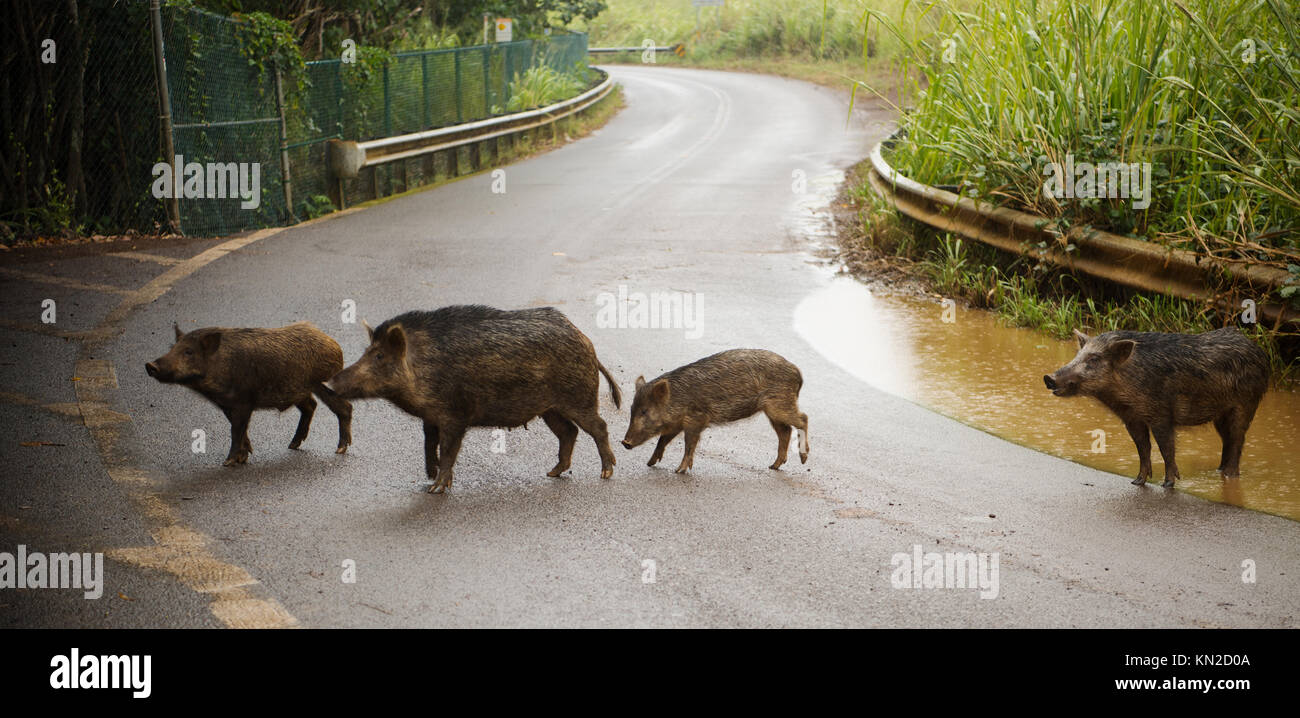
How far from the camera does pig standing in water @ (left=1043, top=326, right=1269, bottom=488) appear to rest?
7277 mm

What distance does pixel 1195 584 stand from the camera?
5.75 m

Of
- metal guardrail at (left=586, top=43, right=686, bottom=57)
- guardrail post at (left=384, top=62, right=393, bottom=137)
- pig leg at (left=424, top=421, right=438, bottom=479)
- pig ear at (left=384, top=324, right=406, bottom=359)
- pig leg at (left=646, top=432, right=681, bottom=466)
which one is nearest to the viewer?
pig ear at (left=384, top=324, right=406, bottom=359)

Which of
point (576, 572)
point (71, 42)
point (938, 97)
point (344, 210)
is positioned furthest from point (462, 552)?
point (344, 210)

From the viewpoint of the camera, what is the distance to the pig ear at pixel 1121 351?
723 cm

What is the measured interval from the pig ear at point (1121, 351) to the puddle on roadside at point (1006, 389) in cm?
77

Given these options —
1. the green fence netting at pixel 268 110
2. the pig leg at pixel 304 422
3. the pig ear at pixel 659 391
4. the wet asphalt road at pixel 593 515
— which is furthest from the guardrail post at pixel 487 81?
the pig ear at pixel 659 391

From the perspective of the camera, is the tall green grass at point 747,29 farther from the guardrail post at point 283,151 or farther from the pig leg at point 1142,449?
the pig leg at point 1142,449

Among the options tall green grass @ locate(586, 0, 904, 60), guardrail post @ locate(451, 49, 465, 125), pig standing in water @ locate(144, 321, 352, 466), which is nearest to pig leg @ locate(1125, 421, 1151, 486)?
pig standing in water @ locate(144, 321, 352, 466)

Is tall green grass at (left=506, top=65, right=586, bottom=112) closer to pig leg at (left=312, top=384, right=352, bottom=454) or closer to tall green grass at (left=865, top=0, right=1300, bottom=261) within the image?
tall green grass at (left=865, top=0, right=1300, bottom=261)

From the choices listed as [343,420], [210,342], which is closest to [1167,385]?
[343,420]

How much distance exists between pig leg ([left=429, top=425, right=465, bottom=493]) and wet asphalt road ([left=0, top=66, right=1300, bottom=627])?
75mm

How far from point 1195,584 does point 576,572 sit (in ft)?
9.26

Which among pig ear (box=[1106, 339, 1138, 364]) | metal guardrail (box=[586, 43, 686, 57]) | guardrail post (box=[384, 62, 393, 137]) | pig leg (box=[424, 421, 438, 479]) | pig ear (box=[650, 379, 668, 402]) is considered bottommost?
pig leg (box=[424, 421, 438, 479])

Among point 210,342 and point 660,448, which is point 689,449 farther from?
point 210,342
